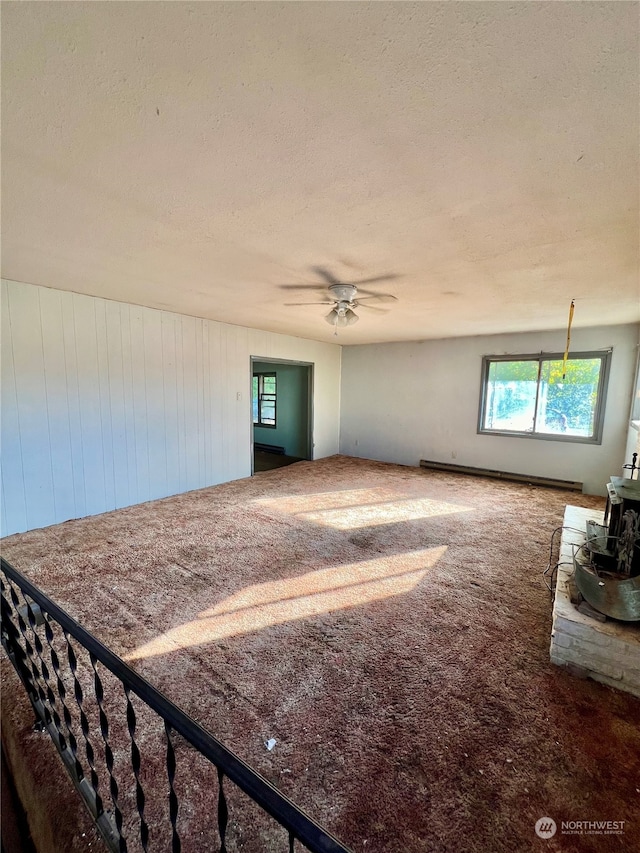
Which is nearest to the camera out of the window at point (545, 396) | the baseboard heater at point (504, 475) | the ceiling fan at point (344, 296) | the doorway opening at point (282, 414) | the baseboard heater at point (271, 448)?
the ceiling fan at point (344, 296)

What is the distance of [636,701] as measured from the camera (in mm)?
1727

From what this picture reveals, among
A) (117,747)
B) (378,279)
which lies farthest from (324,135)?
(117,747)

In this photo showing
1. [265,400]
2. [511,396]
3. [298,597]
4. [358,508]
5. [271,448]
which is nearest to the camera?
[298,597]

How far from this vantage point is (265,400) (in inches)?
331

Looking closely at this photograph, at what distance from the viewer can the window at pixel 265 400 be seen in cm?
823

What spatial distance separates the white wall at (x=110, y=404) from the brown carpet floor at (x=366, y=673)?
21.4 inches

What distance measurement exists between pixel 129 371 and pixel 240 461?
2.21m

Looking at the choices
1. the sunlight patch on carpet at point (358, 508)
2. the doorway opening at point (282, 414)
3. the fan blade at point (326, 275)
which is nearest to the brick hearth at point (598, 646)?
the sunlight patch on carpet at point (358, 508)

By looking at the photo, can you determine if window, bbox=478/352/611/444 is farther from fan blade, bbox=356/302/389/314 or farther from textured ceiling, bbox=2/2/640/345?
textured ceiling, bbox=2/2/640/345

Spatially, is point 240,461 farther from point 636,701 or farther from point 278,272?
point 636,701

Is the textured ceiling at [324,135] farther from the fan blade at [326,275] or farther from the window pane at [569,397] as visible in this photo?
the window pane at [569,397]

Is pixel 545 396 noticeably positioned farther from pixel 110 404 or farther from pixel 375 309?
pixel 110 404

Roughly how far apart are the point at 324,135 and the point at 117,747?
8.35 feet

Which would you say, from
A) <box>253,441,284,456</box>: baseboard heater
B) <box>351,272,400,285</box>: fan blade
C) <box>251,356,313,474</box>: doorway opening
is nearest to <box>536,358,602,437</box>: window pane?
<box>351,272,400,285</box>: fan blade
